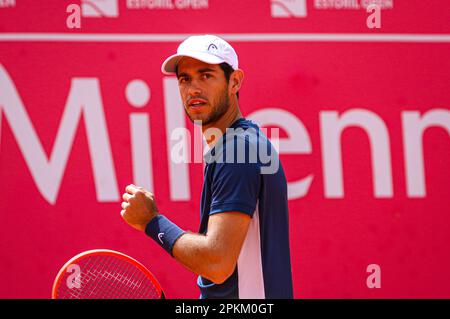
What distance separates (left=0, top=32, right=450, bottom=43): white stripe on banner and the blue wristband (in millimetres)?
1998

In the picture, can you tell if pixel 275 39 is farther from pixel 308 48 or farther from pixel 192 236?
pixel 192 236

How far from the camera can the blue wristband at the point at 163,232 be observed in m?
1.95

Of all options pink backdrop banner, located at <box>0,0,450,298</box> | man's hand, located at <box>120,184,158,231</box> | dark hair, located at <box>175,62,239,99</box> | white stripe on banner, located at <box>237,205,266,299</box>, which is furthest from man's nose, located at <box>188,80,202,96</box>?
pink backdrop banner, located at <box>0,0,450,298</box>

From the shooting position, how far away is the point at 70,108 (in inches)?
149

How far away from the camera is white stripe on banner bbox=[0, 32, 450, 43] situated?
3766mm

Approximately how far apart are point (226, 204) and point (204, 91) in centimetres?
44

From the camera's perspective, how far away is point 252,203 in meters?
1.90

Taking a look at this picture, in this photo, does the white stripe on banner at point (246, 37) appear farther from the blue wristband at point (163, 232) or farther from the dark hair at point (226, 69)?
the blue wristband at point (163, 232)

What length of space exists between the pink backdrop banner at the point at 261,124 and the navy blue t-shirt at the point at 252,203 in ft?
5.87

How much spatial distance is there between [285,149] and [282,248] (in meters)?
1.86

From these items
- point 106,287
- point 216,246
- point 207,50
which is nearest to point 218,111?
point 207,50

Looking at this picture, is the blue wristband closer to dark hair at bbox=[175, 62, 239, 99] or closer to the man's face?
the man's face

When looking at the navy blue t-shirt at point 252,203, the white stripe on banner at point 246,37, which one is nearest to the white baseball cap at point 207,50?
the navy blue t-shirt at point 252,203

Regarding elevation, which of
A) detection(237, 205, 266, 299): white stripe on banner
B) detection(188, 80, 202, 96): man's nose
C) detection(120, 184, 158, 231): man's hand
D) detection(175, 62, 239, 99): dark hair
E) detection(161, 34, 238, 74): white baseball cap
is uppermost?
detection(161, 34, 238, 74): white baseball cap
